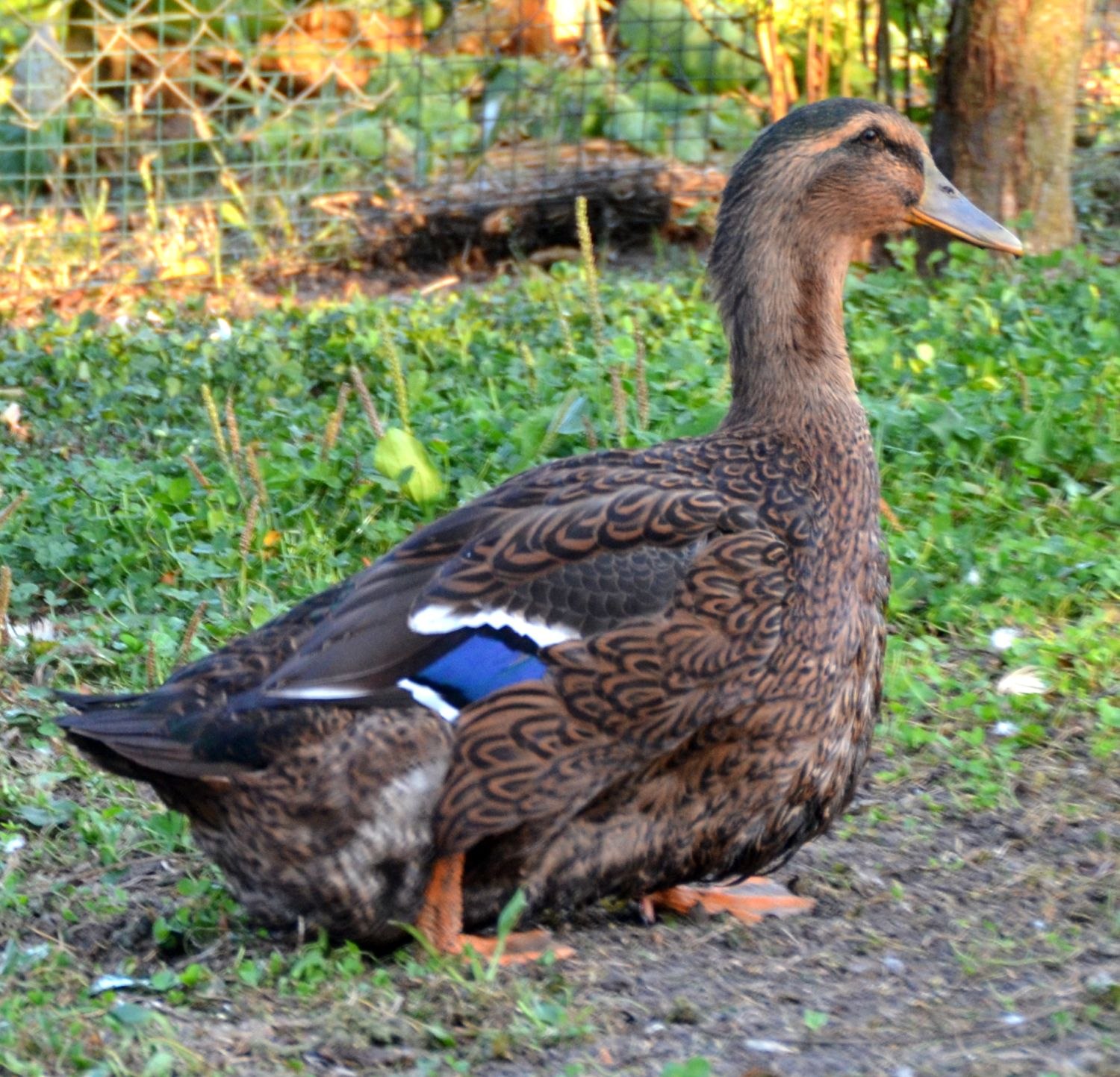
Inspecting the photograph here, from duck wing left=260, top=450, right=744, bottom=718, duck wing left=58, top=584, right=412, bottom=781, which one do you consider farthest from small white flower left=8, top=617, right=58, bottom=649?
duck wing left=260, top=450, right=744, bottom=718

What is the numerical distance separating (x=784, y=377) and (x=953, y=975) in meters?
1.21

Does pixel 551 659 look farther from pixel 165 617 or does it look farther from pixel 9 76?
pixel 9 76

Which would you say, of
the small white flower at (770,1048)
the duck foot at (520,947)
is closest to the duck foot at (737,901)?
the duck foot at (520,947)

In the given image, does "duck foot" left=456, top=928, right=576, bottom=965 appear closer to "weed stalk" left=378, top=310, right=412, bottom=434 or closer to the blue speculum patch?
the blue speculum patch

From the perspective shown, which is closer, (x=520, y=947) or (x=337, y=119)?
(x=520, y=947)

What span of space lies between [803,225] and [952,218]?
0.50 meters

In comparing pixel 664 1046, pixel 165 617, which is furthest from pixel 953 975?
pixel 165 617

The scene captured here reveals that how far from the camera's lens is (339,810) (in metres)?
3.07

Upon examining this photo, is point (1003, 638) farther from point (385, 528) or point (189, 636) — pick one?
point (189, 636)

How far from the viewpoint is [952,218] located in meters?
4.02

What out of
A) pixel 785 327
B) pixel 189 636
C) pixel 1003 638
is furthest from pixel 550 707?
pixel 1003 638

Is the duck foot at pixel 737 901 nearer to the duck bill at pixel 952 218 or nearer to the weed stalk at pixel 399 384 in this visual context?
the duck bill at pixel 952 218

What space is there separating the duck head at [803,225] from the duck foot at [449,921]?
1170mm

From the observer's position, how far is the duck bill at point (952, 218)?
157 inches
